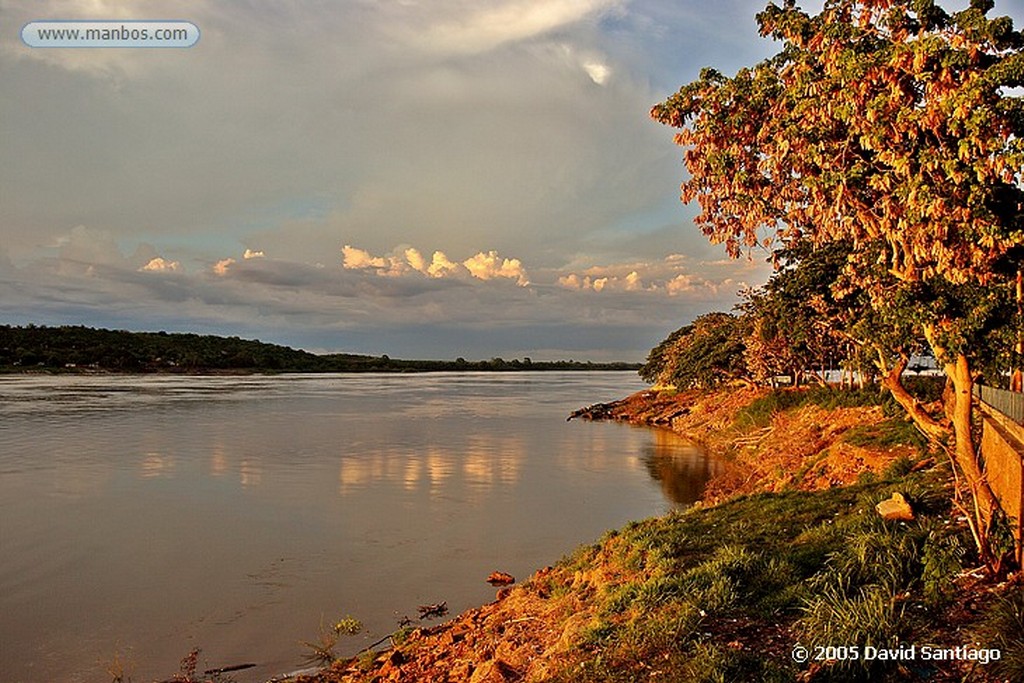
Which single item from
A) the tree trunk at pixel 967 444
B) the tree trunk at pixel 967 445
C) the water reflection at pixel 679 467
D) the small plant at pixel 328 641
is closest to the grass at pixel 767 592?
the tree trunk at pixel 967 444

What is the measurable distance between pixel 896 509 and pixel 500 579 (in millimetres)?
8080

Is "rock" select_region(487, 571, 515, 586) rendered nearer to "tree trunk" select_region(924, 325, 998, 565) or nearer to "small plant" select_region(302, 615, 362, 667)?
"small plant" select_region(302, 615, 362, 667)

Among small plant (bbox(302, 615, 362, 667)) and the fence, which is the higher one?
the fence

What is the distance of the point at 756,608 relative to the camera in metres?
9.58

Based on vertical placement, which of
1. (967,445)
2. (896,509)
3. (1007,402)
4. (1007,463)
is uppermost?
(1007,402)

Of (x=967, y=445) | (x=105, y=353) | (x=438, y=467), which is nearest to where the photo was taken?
(x=967, y=445)

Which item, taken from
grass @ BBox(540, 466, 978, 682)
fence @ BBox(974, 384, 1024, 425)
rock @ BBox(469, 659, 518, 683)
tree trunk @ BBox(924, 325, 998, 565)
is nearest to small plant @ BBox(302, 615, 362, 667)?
rock @ BBox(469, 659, 518, 683)

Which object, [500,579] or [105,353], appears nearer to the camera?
[500,579]

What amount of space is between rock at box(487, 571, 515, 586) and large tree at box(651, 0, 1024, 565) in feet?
30.3

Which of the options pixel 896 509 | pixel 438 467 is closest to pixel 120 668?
pixel 896 509

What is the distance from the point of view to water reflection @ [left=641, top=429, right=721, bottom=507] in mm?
27531

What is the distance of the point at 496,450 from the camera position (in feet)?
135

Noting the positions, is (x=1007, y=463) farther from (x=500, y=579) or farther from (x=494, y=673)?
(x=500, y=579)

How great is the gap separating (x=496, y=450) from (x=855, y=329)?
99.1 feet
